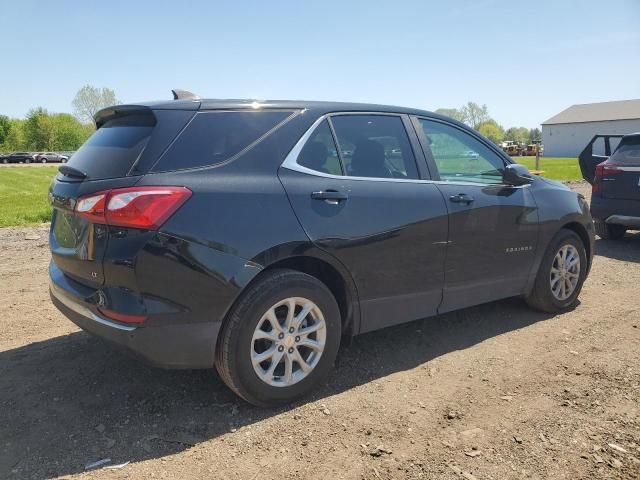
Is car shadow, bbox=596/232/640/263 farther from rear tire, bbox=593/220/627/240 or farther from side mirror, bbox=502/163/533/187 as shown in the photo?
side mirror, bbox=502/163/533/187

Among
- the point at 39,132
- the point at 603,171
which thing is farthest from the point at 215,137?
the point at 39,132

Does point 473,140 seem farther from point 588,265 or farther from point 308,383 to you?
point 308,383

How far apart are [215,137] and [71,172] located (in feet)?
3.07

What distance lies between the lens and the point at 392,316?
3725 mm

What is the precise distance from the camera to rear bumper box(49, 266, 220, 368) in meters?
2.78

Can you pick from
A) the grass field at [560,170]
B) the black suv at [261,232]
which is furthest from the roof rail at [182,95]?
the grass field at [560,170]

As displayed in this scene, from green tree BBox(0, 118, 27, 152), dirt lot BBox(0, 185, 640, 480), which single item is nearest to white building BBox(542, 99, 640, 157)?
dirt lot BBox(0, 185, 640, 480)

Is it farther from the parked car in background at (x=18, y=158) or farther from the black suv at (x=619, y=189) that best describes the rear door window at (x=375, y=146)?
the parked car in background at (x=18, y=158)

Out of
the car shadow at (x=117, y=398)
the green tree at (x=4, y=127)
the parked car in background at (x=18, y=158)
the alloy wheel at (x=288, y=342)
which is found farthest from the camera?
the green tree at (x=4, y=127)

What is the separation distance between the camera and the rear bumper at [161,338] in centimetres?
278

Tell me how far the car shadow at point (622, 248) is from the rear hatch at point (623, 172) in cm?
78

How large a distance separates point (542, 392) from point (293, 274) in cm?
180

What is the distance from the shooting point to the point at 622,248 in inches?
319

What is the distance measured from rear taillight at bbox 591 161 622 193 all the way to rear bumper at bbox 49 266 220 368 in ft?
23.8
